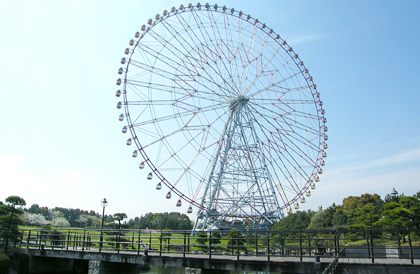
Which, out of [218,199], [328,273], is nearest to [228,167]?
[218,199]

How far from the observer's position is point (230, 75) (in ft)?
93.2

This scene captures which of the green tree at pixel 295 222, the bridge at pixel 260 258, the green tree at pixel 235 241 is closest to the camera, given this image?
the bridge at pixel 260 258

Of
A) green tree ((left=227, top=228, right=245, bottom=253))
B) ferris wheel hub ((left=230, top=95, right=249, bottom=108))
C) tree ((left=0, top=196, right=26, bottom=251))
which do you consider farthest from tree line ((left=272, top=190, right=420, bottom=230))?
tree ((left=0, top=196, right=26, bottom=251))

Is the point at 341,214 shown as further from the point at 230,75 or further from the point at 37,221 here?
the point at 37,221

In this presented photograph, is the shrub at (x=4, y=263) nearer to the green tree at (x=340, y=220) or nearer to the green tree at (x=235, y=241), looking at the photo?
the green tree at (x=235, y=241)

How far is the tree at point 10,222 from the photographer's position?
774 inches

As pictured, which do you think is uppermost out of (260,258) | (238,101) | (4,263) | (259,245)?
(238,101)

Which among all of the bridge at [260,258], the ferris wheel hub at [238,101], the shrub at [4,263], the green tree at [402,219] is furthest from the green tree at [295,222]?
the shrub at [4,263]

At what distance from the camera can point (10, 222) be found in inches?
807

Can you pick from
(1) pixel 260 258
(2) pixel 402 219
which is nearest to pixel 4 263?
(1) pixel 260 258

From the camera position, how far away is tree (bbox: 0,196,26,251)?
64.5 feet

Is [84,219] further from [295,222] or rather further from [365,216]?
[365,216]

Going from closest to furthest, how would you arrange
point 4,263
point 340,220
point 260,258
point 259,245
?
point 260,258 → point 259,245 → point 4,263 → point 340,220

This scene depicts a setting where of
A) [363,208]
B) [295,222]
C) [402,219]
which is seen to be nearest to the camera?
[402,219]
